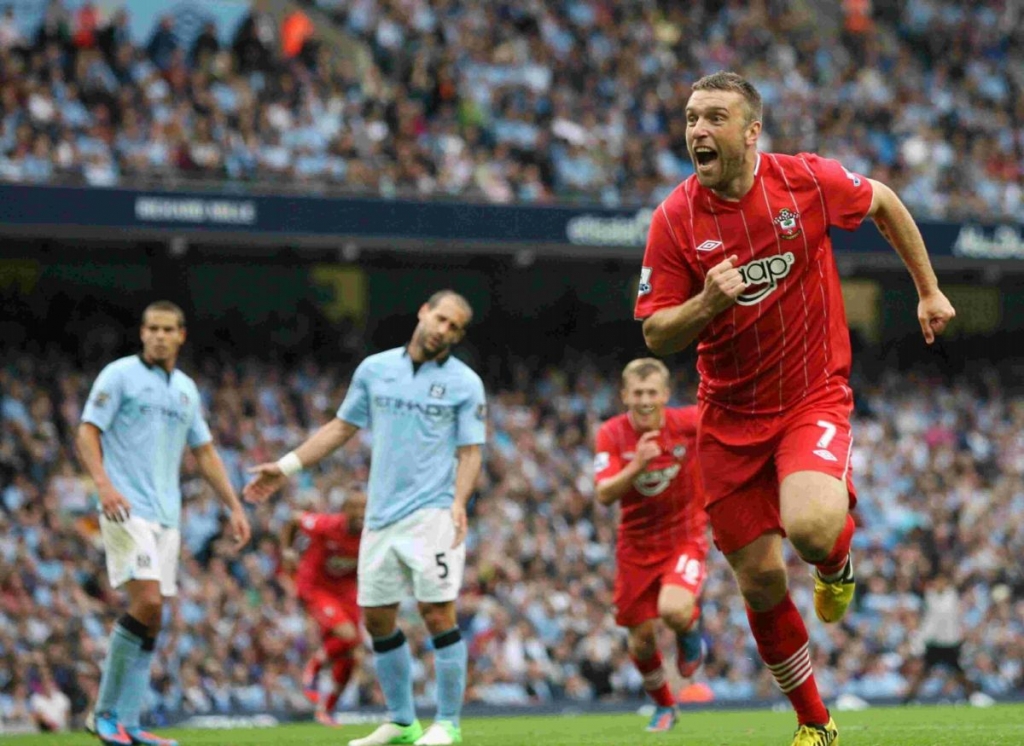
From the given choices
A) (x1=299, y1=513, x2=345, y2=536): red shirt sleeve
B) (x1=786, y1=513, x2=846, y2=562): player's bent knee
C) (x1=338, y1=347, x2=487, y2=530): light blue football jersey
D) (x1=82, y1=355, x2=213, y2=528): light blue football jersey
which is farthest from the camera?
(x1=299, y1=513, x2=345, y2=536): red shirt sleeve

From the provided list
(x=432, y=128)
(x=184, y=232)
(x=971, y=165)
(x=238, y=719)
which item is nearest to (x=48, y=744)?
(x=238, y=719)

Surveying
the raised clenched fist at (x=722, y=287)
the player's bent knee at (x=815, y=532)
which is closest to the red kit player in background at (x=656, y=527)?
the player's bent knee at (x=815, y=532)

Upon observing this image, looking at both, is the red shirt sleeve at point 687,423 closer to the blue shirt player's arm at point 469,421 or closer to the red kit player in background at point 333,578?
the blue shirt player's arm at point 469,421

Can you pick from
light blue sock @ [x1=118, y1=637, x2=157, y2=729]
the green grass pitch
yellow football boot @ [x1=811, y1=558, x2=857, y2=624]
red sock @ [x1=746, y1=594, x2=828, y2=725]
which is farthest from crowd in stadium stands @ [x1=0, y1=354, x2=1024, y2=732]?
red sock @ [x1=746, y1=594, x2=828, y2=725]

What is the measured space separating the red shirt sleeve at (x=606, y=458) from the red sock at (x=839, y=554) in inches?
172

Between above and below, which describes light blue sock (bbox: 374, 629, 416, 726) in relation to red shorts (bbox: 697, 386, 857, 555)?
below

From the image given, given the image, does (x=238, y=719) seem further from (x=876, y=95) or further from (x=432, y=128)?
(x=876, y=95)

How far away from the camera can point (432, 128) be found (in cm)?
2391

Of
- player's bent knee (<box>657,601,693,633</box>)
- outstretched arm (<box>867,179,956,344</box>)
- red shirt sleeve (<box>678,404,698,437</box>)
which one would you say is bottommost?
player's bent knee (<box>657,601,693,633</box>)

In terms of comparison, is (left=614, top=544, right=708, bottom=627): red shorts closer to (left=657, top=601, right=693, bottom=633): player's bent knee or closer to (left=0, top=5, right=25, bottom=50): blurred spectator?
(left=657, top=601, right=693, bottom=633): player's bent knee

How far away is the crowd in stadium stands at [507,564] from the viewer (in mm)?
18047

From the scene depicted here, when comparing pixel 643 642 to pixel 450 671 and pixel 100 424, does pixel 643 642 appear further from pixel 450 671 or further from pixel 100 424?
pixel 100 424

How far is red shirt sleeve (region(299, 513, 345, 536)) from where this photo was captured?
49.3ft

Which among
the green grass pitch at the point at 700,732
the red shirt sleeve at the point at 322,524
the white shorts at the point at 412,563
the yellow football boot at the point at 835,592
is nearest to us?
the yellow football boot at the point at 835,592
